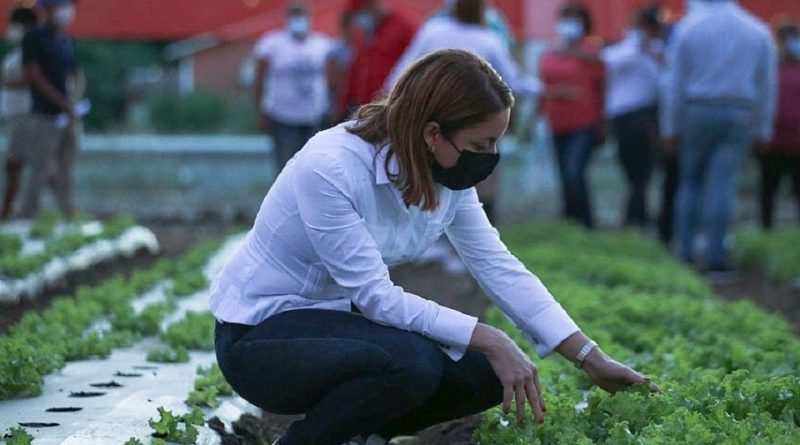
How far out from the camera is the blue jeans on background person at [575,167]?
11984 mm

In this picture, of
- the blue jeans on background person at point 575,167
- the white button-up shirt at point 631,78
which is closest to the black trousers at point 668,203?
the white button-up shirt at point 631,78

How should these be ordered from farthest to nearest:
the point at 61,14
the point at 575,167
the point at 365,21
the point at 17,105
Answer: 1. the point at 575,167
2. the point at 17,105
3. the point at 61,14
4. the point at 365,21

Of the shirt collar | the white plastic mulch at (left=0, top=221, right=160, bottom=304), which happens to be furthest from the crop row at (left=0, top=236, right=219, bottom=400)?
the shirt collar

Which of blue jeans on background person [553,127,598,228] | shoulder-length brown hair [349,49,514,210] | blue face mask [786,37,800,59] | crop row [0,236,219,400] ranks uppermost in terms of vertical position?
shoulder-length brown hair [349,49,514,210]

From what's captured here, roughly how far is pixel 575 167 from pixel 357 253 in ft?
27.0

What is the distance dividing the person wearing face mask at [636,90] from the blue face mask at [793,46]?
1.05 m

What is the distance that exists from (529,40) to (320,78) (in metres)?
3.43

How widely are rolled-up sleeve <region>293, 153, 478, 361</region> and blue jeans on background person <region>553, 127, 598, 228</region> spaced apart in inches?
319

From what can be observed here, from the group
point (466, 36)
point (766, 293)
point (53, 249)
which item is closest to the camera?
point (53, 249)

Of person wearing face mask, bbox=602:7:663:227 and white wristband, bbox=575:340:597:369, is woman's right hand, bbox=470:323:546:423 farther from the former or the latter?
person wearing face mask, bbox=602:7:663:227

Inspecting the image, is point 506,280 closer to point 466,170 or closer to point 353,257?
point 466,170

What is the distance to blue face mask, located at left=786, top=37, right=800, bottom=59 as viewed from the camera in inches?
493

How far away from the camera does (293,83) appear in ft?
39.7

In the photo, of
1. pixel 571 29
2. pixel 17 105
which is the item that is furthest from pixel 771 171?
pixel 17 105
